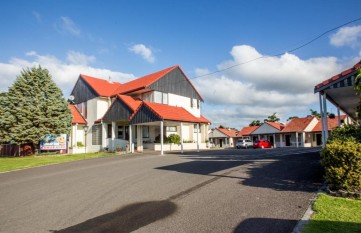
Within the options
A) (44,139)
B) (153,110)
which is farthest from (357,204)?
(44,139)

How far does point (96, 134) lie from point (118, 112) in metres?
5.24

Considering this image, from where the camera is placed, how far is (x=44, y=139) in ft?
87.4

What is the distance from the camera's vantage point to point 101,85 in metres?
35.9

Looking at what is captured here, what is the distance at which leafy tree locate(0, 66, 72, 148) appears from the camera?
2552cm

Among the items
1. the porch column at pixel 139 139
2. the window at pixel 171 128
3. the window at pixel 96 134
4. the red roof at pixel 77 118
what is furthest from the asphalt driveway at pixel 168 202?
the red roof at pixel 77 118

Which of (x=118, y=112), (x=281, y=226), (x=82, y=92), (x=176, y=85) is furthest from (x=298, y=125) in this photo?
(x=281, y=226)

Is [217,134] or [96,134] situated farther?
[217,134]

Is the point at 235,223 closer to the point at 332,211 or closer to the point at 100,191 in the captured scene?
the point at 332,211

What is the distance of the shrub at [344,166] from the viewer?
6.86 m

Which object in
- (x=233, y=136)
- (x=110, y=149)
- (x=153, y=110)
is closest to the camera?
(x=153, y=110)

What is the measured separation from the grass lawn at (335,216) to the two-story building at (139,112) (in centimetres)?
1803

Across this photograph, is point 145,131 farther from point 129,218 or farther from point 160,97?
point 129,218

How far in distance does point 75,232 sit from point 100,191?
3570 millimetres

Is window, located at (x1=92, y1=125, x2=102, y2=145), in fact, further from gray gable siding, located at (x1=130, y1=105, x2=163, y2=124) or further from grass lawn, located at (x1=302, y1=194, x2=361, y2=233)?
grass lawn, located at (x1=302, y1=194, x2=361, y2=233)
